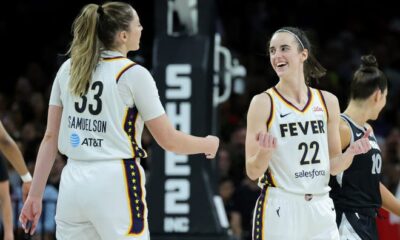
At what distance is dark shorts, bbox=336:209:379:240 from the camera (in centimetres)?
650

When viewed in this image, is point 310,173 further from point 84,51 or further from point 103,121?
point 84,51

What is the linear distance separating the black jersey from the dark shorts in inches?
1.5

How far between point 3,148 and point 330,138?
234cm

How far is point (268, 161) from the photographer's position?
218 inches

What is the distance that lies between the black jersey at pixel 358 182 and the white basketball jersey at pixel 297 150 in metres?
0.72

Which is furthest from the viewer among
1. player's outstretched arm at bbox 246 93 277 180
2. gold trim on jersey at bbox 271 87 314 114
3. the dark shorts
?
the dark shorts

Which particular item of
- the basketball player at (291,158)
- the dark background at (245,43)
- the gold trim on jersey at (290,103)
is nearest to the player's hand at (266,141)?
the basketball player at (291,158)

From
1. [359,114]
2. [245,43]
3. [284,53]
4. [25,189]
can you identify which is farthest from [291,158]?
[245,43]

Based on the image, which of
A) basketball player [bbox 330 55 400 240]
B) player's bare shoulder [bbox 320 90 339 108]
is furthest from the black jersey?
player's bare shoulder [bbox 320 90 339 108]

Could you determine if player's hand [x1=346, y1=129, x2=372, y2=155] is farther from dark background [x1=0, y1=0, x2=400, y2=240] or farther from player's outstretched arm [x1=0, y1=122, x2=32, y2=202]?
dark background [x1=0, y1=0, x2=400, y2=240]

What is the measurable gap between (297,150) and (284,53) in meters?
0.58

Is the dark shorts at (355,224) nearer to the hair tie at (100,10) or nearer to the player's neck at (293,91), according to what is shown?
the player's neck at (293,91)

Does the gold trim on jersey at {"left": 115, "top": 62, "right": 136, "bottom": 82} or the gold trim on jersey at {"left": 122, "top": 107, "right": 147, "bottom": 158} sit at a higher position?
the gold trim on jersey at {"left": 115, "top": 62, "right": 136, "bottom": 82}

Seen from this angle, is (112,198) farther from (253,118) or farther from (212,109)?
(212,109)
